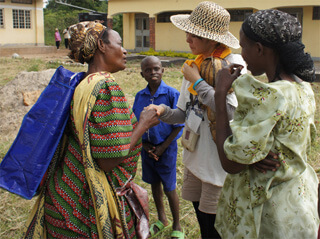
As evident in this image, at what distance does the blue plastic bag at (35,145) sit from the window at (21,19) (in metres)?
26.6

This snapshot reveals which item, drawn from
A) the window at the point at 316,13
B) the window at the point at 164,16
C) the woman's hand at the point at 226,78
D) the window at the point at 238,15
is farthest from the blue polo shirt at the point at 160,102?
the window at the point at 164,16

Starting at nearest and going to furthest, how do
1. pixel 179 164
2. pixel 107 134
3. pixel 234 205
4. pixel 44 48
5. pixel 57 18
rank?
pixel 234 205, pixel 107 134, pixel 179 164, pixel 44 48, pixel 57 18

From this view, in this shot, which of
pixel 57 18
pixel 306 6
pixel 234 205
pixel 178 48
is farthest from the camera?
pixel 57 18

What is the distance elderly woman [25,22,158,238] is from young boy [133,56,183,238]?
3.40ft

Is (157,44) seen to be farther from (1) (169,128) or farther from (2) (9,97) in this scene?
(1) (169,128)

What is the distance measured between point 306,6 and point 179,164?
15.7 m

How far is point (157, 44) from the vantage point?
857 inches

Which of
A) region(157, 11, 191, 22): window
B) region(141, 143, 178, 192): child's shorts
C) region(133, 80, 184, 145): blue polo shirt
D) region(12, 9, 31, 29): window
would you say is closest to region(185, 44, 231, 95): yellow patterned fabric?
region(133, 80, 184, 145): blue polo shirt

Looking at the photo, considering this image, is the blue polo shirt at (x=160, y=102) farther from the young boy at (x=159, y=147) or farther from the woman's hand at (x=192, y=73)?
the woman's hand at (x=192, y=73)

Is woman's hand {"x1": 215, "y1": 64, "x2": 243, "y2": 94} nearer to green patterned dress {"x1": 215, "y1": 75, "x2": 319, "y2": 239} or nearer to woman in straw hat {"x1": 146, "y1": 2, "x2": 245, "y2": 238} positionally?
green patterned dress {"x1": 215, "y1": 75, "x2": 319, "y2": 239}

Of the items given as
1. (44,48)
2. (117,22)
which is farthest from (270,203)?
(117,22)

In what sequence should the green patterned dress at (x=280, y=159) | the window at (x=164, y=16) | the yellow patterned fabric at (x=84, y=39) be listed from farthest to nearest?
1. the window at (x=164, y=16)
2. the yellow patterned fabric at (x=84, y=39)
3. the green patterned dress at (x=280, y=159)

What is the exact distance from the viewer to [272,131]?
153cm

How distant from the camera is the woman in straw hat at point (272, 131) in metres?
1.48
